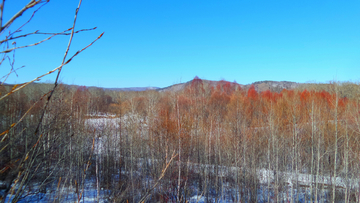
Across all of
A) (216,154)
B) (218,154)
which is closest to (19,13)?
(216,154)

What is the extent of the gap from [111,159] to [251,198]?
10.2 meters

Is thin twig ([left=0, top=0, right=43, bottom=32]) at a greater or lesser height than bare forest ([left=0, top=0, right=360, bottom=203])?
greater

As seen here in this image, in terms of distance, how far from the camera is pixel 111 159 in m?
14.8

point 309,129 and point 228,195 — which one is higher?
point 309,129

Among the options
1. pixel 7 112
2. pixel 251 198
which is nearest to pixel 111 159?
pixel 7 112

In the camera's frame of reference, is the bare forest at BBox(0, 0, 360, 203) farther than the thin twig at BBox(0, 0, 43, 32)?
Yes

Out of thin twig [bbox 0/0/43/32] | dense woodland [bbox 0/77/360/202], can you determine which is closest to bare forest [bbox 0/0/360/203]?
dense woodland [bbox 0/77/360/202]

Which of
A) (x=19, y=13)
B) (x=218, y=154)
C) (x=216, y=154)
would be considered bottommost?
(x=218, y=154)

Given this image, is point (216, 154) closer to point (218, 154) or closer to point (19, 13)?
point (218, 154)

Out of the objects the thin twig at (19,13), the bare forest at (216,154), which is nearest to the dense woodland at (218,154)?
the bare forest at (216,154)

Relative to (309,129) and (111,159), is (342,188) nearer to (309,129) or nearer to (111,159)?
(309,129)

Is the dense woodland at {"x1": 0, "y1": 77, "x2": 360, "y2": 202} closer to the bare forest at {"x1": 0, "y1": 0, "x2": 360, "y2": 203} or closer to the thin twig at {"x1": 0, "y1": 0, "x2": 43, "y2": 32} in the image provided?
the bare forest at {"x1": 0, "y1": 0, "x2": 360, "y2": 203}

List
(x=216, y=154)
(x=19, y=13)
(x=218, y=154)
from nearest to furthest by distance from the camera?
(x=19, y=13) → (x=216, y=154) → (x=218, y=154)

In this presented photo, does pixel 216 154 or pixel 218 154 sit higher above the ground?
pixel 216 154
